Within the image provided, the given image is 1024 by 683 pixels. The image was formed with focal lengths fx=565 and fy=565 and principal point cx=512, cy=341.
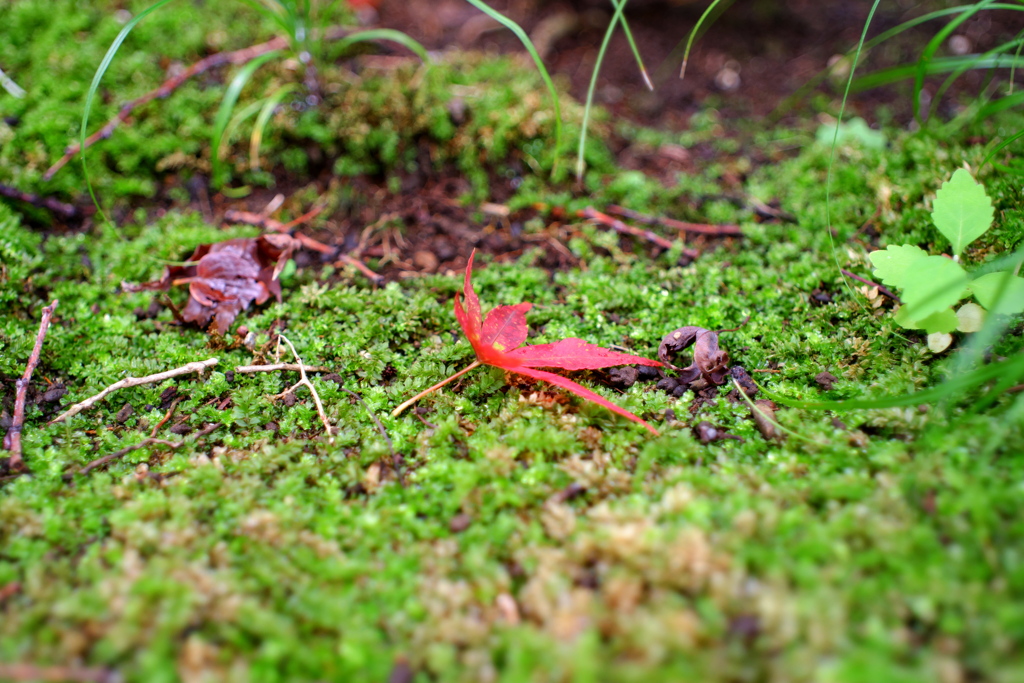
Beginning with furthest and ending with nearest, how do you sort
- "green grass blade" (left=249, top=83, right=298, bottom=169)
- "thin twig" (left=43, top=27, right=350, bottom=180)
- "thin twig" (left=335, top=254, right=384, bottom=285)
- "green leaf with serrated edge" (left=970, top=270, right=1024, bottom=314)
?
"green grass blade" (left=249, top=83, right=298, bottom=169), "thin twig" (left=43, top=27, right=350, bottom=180), "thin twig" (left=335, top=254, right=384, bottom=285), "green leaf with serrated edge" (left=970, top=270, right=1024, bottom=314)

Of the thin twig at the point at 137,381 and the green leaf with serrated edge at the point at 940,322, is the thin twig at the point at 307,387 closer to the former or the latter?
the thin twig at the point at 137,381

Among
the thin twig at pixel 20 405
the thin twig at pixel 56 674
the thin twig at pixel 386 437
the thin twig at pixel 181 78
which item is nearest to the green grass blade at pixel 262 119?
the thin twig at pixel 181 78

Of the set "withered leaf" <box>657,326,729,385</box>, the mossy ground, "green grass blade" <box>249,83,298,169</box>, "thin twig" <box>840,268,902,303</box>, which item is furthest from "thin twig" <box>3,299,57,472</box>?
"thin twig" <box>840,268,902,303</box>

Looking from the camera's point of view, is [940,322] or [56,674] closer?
[56,674]

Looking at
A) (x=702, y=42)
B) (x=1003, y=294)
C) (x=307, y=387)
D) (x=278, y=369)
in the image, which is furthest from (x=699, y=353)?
(x=702, y=42)

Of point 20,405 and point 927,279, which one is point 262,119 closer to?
point 20,405

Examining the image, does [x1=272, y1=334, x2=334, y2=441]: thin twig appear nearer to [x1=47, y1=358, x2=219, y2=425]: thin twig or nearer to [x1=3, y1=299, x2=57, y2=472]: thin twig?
[x1=47, y1=358, x2=219, y2=425]: thin twig
